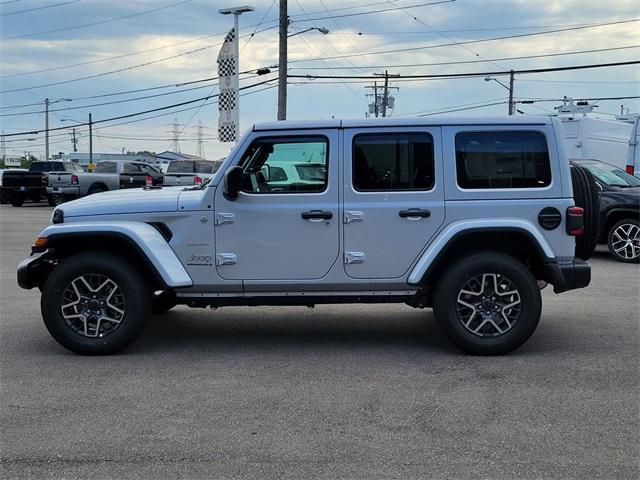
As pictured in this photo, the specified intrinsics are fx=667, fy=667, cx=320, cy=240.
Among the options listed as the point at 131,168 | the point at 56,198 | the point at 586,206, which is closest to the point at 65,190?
the point at 56,198

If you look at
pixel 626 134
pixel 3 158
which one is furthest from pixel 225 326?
pixel 3 158

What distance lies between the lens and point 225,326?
6848mm

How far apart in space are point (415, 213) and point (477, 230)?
53 centimetres

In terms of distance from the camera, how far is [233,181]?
5.55 meters

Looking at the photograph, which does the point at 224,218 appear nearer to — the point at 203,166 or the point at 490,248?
the point at 490,248

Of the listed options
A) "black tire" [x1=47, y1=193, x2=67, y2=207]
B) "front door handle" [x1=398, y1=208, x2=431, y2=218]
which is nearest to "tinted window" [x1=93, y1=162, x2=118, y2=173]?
"black tire" [x1=47, y1=193, x2=67, y2=207]

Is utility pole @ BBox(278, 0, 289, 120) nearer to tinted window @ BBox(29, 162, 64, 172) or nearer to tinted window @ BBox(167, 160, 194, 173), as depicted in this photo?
tinted window @ BBox(167, 160, 194, 173)

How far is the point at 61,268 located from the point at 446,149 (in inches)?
135

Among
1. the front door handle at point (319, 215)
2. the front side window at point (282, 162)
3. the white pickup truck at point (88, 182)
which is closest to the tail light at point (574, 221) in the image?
the front door handle at point (319, 215)

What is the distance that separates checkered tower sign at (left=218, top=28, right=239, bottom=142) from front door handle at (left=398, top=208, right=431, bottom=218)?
1541cm

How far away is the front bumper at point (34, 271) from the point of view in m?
5.80

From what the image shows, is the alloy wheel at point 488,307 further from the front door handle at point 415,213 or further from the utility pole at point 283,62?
the utility pole at point 283,62

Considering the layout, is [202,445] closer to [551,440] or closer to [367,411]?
[367,411]

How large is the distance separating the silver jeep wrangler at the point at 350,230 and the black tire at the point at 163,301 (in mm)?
429
